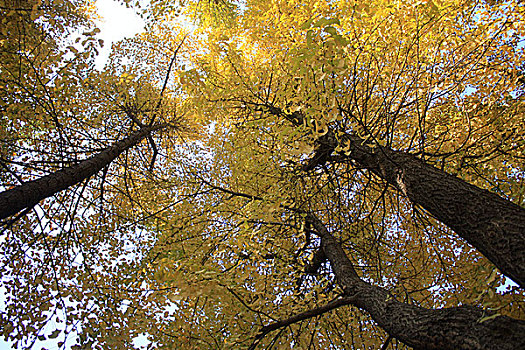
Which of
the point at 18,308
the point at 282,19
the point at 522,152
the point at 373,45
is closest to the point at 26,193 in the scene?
the point at 18,308

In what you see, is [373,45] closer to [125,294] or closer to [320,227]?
[320,227]

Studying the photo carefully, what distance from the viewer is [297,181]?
3930 mm

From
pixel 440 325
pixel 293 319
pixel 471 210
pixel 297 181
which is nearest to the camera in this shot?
pixel 440 325

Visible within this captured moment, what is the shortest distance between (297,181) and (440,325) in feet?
7.97

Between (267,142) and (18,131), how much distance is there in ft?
15.0

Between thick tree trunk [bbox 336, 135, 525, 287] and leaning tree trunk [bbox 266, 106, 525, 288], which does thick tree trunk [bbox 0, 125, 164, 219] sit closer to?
leaning tree trunk [bbox 266, 106, 525, 288]

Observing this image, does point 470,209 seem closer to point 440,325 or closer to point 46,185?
point 440,325

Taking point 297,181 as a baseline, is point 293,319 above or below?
below

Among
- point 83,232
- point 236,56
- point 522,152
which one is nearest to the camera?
point 522,152

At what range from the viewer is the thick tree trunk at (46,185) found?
2.54 metres

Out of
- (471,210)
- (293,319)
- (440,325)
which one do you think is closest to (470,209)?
(471,210)

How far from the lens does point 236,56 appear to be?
4242 millimetres

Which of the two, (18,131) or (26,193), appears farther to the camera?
(18,131)

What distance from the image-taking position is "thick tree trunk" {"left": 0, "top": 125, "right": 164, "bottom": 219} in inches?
100
